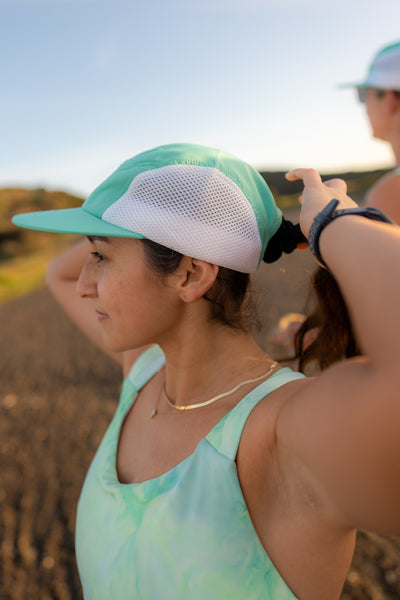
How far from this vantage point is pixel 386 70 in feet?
8.18

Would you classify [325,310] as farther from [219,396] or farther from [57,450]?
[57,450]

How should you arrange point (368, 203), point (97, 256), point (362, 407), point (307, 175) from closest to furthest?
point (362, 407)
point (307, 175)
point (97, 256)
point (368, 203)

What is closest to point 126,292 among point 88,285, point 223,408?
point 88,285

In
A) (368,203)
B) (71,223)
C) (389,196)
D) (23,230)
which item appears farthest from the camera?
(23,230)

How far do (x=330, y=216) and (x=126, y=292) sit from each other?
0.74 meters

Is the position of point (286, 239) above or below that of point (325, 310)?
above

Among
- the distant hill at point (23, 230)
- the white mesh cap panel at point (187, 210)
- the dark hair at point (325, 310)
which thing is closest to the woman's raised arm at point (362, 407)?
the white mesh cap panel at point (187, 210)

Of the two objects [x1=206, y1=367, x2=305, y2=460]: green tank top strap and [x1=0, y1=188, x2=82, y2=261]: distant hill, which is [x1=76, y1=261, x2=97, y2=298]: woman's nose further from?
[x1=0, y1=188, x2=82, y2=261]: distant hill

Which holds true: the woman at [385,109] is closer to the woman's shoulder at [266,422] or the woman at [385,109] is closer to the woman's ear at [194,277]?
the woman's ear at [194,277]

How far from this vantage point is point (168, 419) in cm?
183

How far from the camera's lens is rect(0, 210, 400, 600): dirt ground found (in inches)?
120

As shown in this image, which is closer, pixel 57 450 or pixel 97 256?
pixel 97 256

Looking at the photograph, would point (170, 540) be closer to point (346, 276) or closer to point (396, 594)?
point (346, 276)

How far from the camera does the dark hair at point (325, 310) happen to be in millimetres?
1686
